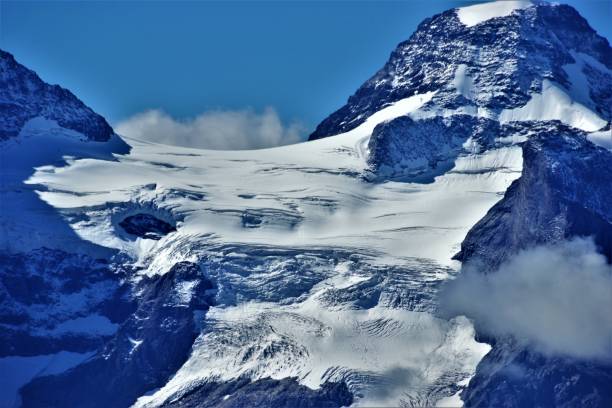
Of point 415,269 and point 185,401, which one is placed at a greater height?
point 415,269

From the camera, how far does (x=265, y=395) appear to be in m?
170

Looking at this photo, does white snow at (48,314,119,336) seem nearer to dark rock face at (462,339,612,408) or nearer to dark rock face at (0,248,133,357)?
dark rock face at (0,248,133,357)

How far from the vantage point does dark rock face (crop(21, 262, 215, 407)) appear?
181125mm

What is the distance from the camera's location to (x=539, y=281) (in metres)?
187

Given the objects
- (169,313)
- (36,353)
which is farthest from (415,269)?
(36,353)

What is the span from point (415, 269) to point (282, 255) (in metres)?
15.4

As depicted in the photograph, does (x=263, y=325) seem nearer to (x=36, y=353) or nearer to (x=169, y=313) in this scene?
(x=169, y=313)

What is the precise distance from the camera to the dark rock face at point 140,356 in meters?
181

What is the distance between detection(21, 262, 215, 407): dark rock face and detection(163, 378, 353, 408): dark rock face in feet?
24.6

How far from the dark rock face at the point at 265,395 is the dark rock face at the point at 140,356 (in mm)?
7486

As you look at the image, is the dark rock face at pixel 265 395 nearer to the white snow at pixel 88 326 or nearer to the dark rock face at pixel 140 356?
the dark rock face at pixel 140 356

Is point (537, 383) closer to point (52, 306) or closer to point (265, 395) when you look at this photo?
point (265, 395)

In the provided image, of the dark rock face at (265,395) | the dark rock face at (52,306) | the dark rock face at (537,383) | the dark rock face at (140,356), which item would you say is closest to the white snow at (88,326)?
the dark rock face at (52,306)

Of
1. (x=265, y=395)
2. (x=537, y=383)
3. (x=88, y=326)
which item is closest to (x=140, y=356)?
(x=88, y=326)
